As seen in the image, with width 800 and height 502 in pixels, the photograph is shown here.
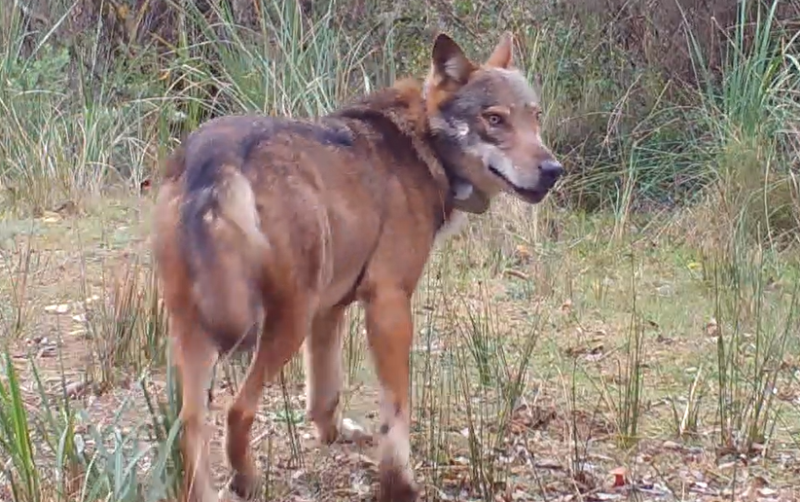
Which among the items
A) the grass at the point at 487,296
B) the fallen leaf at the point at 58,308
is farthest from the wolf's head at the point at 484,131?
the fallen leaf at the point at 58,308

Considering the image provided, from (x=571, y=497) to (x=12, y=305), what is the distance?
3235 mm

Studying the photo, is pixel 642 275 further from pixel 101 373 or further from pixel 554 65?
pixel 101 373

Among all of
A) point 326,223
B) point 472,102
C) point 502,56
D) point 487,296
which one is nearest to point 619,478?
point 326,223

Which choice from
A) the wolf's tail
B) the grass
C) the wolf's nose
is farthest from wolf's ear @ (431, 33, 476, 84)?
the wolf's tail

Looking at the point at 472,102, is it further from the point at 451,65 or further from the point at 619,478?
the point at 619,478

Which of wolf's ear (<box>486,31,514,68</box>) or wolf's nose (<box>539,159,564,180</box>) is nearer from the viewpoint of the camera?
wolf's nose (<box>539,159,564,180</box>)

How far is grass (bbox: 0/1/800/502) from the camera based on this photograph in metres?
4.72

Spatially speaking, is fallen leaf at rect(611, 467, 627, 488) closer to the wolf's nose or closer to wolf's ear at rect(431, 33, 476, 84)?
the wolf's nose

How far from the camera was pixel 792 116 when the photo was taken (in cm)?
958

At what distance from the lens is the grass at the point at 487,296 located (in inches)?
186

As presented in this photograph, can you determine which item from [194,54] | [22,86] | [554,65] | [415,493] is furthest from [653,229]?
[415,493]

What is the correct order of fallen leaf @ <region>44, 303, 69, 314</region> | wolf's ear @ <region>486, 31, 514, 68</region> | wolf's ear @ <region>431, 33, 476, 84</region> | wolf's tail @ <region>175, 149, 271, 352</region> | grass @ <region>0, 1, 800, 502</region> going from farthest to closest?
fallen leaf @ <region>44, 303, 69, 314</region>
wolf's ear @ <region>486, 31, 514, 68</region>
wolf's ear @ <region>431, 33, 476, 84</region>
grass @ <region>0, 1, 800, 502</region>
wolf's tail @ <region>175, 149, 271, 352</region>

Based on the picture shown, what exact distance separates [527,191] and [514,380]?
1005mm

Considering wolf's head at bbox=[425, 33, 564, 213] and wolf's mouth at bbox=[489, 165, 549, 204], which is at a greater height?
wolf's head at bbox=[425, 33, 564, 213]
